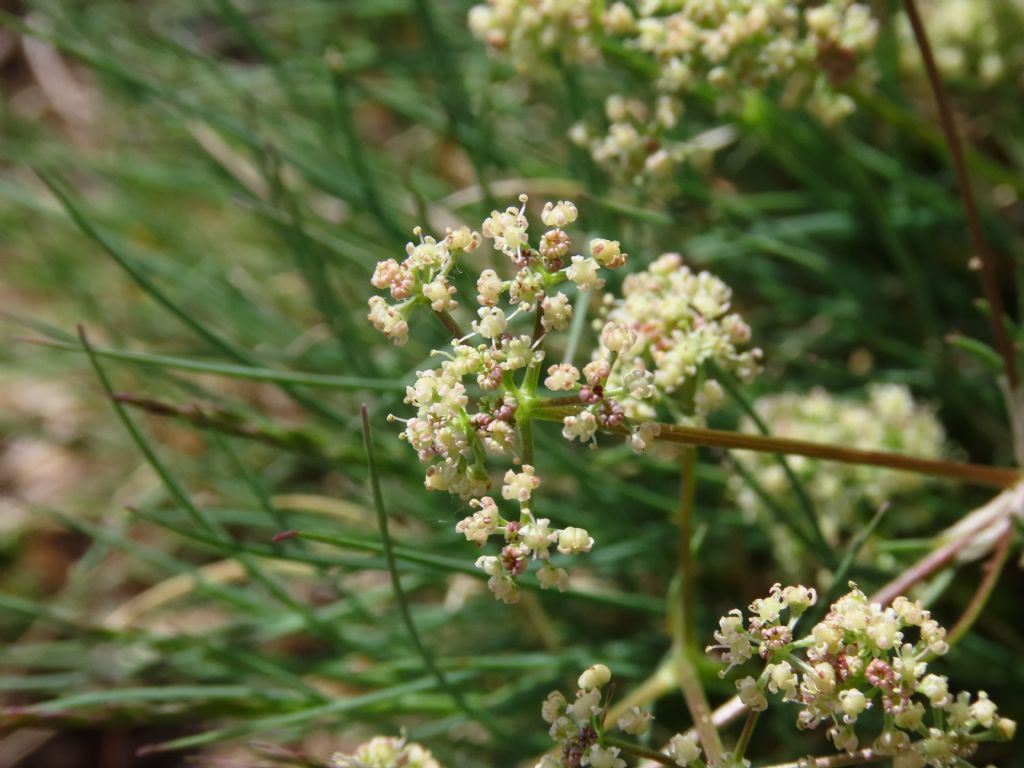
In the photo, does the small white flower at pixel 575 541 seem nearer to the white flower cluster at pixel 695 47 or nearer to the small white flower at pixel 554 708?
the small white flower at pixel 554 708

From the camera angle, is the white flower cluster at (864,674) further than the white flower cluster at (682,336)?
No

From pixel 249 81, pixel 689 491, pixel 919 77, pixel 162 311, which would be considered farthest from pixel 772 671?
pixel 162 311

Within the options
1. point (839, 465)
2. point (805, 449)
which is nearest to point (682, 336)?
point (805, 449)

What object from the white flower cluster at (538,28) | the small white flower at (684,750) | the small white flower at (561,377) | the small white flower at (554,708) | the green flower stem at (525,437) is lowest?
the small white flower at (684,750)

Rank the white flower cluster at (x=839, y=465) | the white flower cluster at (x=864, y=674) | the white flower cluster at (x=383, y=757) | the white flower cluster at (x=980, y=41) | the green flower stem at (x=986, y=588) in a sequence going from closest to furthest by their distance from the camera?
the white flower cluster at (x=864, y=674) → the white flower cluster at (x=383, y=757) → the green flower stem at (x=986, y=588) → the white flower cluster at (x=839, y=465) → the white flower cluster at (x=980, y=41)

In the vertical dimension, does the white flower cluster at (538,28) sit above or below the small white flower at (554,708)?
above

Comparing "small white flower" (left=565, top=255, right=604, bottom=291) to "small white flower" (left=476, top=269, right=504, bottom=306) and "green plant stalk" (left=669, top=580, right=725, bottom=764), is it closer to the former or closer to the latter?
"small white flower" (left=476, top=269, right=504, bottom=306)

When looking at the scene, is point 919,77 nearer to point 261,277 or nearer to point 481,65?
point 481,65

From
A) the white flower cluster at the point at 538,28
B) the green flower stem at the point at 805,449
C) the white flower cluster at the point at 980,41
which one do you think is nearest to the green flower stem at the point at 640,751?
the green flower stem at the point at 805,449
